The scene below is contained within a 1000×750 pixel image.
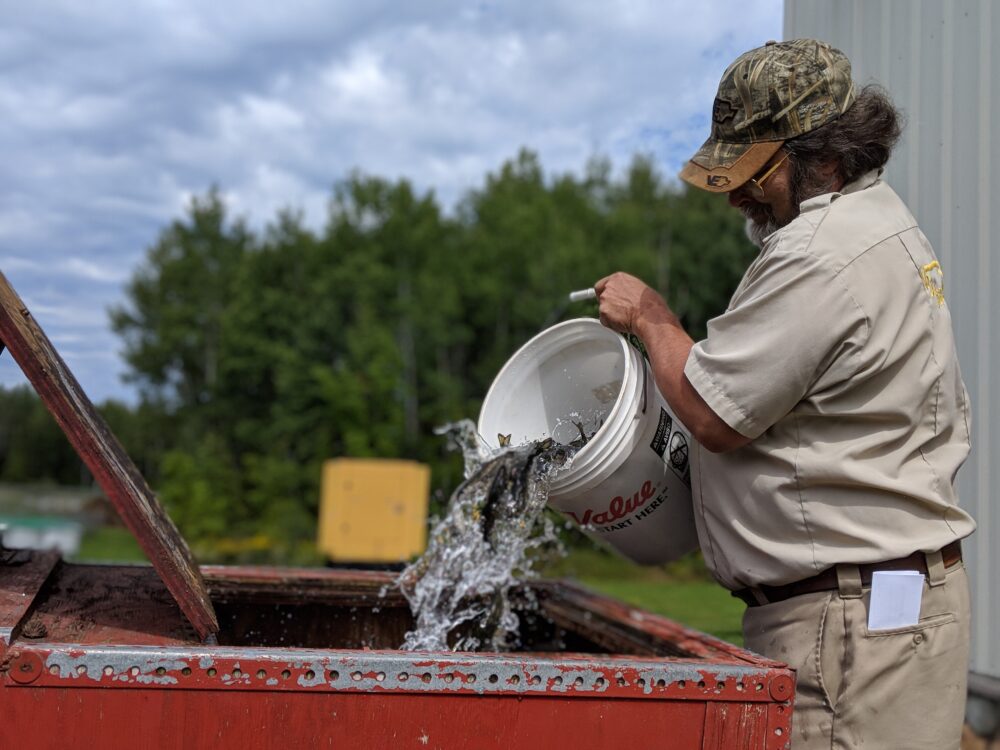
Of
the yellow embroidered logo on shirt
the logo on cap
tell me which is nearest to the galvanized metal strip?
the yellow embroidered logo on shirt

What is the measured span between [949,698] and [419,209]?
32.8m

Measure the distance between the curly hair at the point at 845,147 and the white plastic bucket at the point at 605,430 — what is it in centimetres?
55

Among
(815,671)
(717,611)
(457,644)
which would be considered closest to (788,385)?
(815,671)

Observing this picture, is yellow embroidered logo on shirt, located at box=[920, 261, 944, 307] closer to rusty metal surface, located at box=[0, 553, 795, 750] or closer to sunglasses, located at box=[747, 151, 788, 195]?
sunglasses, located at box=[747, 151, 788, 195]

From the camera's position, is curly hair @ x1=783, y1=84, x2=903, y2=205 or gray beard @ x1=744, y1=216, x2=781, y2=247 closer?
curly hair @ x1=783, y1=84, x2=903, y2=205

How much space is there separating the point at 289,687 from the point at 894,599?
1171mm

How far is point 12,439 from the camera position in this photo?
31750mm

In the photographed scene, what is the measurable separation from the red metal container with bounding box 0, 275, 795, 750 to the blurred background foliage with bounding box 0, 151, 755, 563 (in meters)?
23.9

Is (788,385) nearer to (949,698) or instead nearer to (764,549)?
(764,549)

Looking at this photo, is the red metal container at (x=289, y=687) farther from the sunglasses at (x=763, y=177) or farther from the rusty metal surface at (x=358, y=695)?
the sunglasses at (x=763, y=177)

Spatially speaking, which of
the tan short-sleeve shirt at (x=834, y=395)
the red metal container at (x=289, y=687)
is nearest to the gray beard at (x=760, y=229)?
the tan short-sleeve shirt at (x=834, y=395)

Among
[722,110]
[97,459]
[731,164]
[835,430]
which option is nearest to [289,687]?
[97,459]

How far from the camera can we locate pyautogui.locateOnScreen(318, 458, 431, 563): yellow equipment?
17.1 metres

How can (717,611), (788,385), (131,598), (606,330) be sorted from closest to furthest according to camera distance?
1. (788,385)
2. (131,598)
3. (606,330)
4. (717,611)
